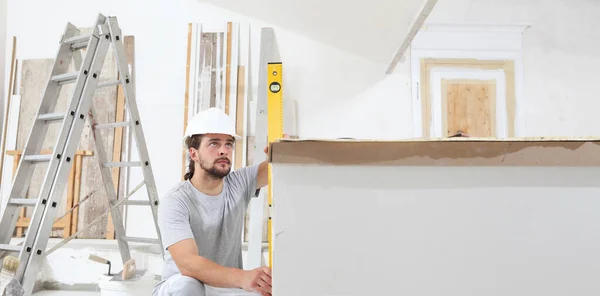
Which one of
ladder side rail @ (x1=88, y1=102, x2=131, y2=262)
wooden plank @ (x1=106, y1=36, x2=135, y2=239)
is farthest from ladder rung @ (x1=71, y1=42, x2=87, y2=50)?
wooden plank @ (x1=106, y1=36, x2=135, y2=239)

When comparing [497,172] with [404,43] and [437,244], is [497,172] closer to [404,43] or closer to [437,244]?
[437,244]

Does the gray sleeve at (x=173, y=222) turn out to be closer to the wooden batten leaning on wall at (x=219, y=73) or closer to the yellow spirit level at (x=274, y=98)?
the yellow spirit level at (x=274, y=98)

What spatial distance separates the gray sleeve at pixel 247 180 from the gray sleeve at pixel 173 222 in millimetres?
370

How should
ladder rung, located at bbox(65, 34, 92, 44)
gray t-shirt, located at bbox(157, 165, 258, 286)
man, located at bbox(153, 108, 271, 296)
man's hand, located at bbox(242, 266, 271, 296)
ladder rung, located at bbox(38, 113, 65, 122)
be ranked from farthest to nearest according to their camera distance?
ladder rung, located at bbox(65, 34, 92, 44) → ladder rung, located at bbox(38, 113, 65, 122) → gray t-shirt, located at bbox(157, 165, 258, 286) → man, located at bbox(153, 108, 271, 296) → man's hand, located at bbox(242, 266, 271, 296)

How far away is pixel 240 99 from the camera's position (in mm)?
3412

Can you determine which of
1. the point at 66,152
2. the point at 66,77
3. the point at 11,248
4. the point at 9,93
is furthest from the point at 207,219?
the point at 9,93

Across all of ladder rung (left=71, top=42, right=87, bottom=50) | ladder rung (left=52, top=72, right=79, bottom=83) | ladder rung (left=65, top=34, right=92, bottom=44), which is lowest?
ladder rung (left=52, top=72, right=79, bottom=83)

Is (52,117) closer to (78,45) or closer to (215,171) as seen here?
(78,45)

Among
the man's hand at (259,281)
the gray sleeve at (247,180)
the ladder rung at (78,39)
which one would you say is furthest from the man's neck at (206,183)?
the ladder rung at (78,39)

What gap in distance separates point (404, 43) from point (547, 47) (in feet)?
6.42

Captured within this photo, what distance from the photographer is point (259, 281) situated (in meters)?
1.15

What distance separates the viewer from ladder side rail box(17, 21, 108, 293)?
185cm

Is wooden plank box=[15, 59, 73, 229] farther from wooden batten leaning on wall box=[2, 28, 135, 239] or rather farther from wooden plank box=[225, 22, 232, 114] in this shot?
wooden plank box=[225, 22, 232, 114]

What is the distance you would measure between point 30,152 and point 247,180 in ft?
4.18
